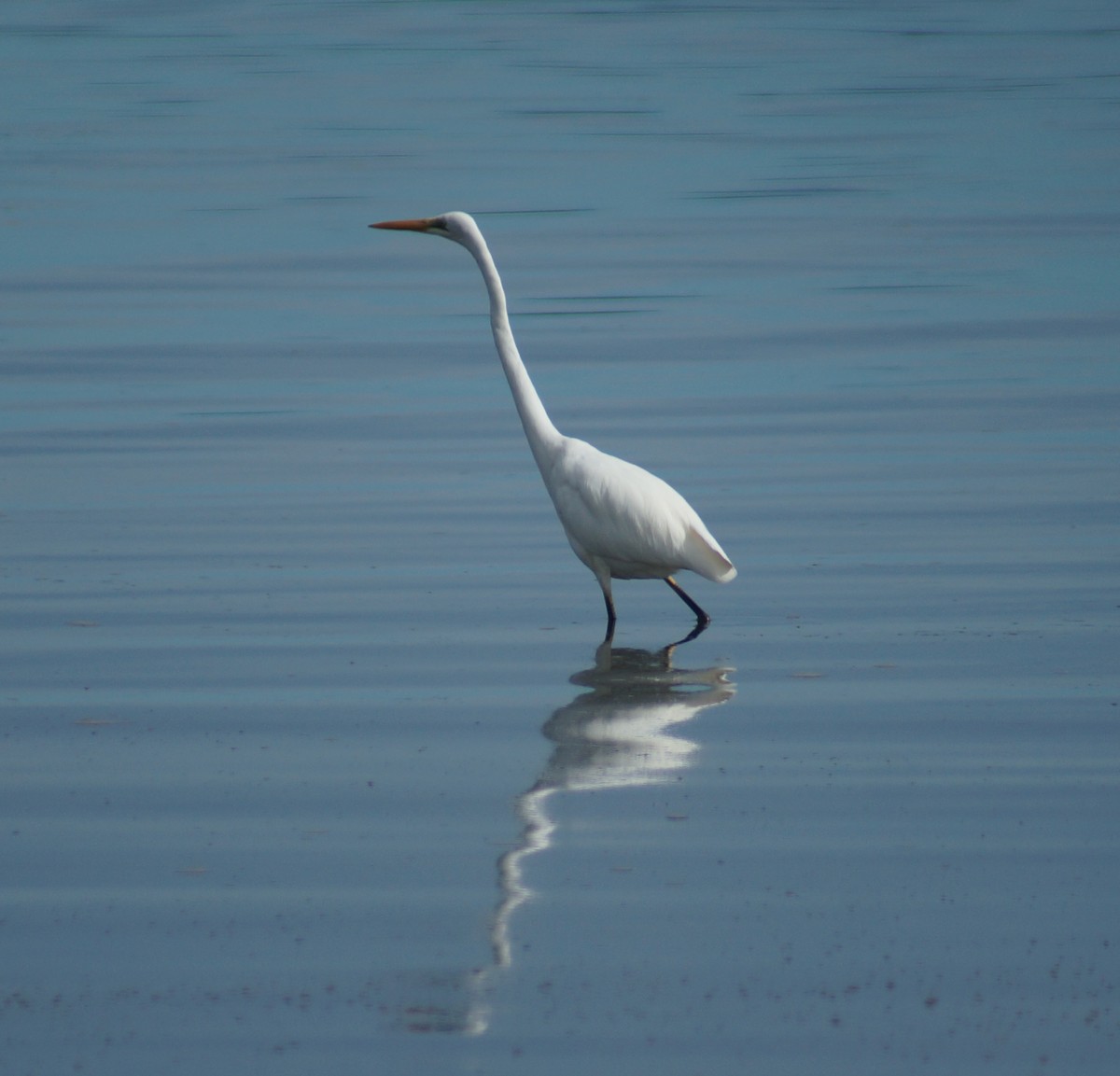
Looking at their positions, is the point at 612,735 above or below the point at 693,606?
below

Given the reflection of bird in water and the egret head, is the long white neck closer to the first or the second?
the egret head

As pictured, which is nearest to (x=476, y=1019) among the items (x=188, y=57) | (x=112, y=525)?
(x=112, y=525)

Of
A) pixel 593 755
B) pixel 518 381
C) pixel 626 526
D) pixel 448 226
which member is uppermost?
pixel 448 226

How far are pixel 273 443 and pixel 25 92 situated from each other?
3279 cm

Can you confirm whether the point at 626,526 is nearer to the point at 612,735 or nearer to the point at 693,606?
the point at 693,606

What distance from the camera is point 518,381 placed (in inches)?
379

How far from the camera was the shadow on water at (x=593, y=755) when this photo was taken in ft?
14.9

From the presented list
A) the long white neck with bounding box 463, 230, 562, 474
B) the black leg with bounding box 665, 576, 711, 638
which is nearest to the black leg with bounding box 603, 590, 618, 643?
the black leg with bounding box 665, 576, 711, 638

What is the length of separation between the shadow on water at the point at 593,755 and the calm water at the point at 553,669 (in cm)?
2

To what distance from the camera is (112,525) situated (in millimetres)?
10539

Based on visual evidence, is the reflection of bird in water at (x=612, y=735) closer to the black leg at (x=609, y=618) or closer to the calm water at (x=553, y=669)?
the calm water at (x=553, y=669)

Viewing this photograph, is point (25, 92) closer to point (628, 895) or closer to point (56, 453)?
point (56, 453)

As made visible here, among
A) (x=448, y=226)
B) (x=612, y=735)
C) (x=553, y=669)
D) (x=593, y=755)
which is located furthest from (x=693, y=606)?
(x=448, y=226)

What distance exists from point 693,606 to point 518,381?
1.78 meters
